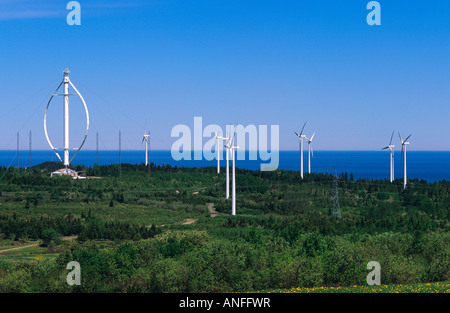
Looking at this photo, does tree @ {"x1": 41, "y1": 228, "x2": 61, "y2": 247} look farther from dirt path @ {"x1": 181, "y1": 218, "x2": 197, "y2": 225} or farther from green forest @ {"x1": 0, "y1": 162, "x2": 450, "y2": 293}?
dirt path @ {"x1": 181, "y1": 218, "x2": 197, "y2": 225}

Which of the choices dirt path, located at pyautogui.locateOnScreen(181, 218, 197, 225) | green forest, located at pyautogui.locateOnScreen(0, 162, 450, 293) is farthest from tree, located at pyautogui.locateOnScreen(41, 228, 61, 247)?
dirt path, located at pyautogui.locateOnScreen(181, 218, 197, 225)

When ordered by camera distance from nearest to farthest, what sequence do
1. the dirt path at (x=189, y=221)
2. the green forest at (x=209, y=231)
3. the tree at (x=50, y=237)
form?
1. the green forest at (x=209, y=231)
2. the tree at (x=50, y=237)
3. the dirt path at (x=189, y=221)

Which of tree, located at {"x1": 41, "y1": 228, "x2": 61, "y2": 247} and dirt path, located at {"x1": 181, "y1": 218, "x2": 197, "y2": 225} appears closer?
tree, located at {"x1": 41, "y1": 228, "x2": 61, "y2": 247}

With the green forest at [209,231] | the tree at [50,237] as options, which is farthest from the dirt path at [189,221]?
the tree at [50,237]

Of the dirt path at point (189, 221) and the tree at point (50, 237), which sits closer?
the tree at point (50, 237)

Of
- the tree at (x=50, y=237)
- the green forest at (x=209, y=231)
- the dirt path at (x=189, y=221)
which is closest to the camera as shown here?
the green forest at (x=209, y=231)

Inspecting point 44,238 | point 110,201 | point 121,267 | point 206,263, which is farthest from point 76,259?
point 110,201

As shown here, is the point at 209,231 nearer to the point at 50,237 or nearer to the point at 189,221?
the point at 189,221

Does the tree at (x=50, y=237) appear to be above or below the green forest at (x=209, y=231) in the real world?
below

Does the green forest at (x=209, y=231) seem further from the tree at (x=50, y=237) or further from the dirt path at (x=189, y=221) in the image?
the dirt path at (x=189, y=221)

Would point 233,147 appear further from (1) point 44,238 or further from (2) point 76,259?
(2) point 76,259
